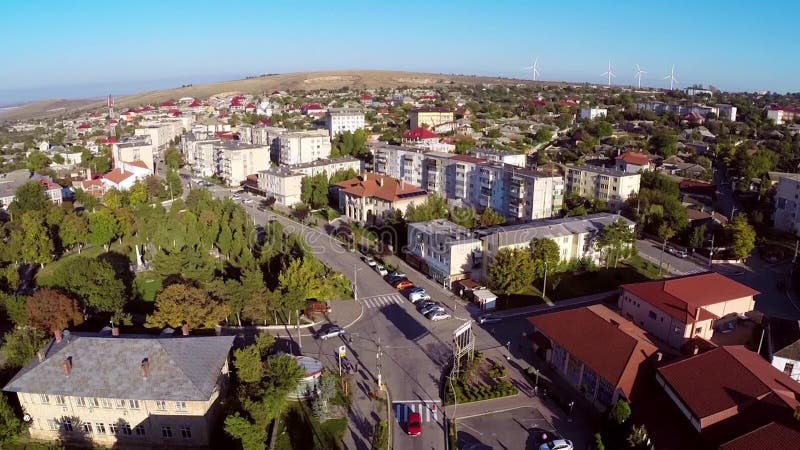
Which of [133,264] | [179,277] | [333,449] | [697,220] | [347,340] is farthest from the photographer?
[697,220]

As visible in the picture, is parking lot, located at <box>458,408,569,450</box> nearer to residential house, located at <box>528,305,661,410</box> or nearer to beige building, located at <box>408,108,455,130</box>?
residential house, located at <box>528,305,661,410</box>

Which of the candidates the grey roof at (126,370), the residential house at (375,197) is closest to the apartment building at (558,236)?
the residential house at (375,197)

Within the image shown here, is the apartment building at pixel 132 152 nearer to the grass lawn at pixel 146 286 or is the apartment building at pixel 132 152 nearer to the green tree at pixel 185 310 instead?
the grass lawn at pixel 146 286

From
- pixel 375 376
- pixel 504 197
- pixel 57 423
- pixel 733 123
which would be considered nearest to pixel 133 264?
pixel 57 423

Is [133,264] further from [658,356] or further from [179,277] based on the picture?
[658,356]

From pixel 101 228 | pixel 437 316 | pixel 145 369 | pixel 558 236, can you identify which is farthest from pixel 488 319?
pixel 101 228

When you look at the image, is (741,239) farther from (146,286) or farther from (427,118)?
(427,118)

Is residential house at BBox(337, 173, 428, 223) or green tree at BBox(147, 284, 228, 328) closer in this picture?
green tree at BBox(147, 284, 228, 328)

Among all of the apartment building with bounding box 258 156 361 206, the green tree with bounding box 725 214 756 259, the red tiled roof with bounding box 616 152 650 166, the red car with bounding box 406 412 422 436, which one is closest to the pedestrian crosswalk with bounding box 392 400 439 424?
the red car with bounding box 406 412 422 436
